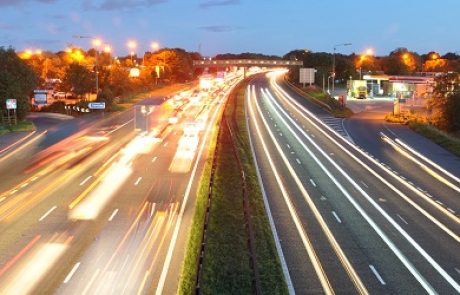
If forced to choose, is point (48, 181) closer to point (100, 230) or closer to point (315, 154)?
point (100, 230)

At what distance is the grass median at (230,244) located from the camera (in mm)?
19625

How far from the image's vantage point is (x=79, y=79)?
314 ft

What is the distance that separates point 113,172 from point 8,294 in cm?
2149

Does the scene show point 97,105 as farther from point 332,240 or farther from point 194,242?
point 194,242

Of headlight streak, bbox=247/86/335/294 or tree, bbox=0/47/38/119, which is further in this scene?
tree, bbox=0/47/38/119

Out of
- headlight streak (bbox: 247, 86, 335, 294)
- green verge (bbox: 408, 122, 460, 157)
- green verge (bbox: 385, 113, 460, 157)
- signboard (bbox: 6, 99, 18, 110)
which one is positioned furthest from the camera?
signboard (bbox: 6, 99, 18, 110)

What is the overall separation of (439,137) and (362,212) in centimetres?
2996

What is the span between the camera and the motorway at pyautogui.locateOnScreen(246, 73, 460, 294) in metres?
21.6

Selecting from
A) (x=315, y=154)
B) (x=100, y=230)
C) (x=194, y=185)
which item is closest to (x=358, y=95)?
(x=315, y=154)

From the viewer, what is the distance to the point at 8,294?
18.4m

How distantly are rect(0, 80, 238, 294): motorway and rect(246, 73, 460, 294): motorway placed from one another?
16.4 ft

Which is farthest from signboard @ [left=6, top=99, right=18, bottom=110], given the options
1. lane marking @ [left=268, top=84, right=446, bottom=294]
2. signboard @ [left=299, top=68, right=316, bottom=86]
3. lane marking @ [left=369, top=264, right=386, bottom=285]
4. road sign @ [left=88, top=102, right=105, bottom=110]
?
signboard @ [left=299, top=68, right=316, bottom=86]

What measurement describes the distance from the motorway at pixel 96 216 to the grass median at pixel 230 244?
1.96ft

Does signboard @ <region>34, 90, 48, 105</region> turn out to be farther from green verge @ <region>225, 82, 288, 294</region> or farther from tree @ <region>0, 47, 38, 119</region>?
green verge @ <region>225, 82, 288, 294</region>
